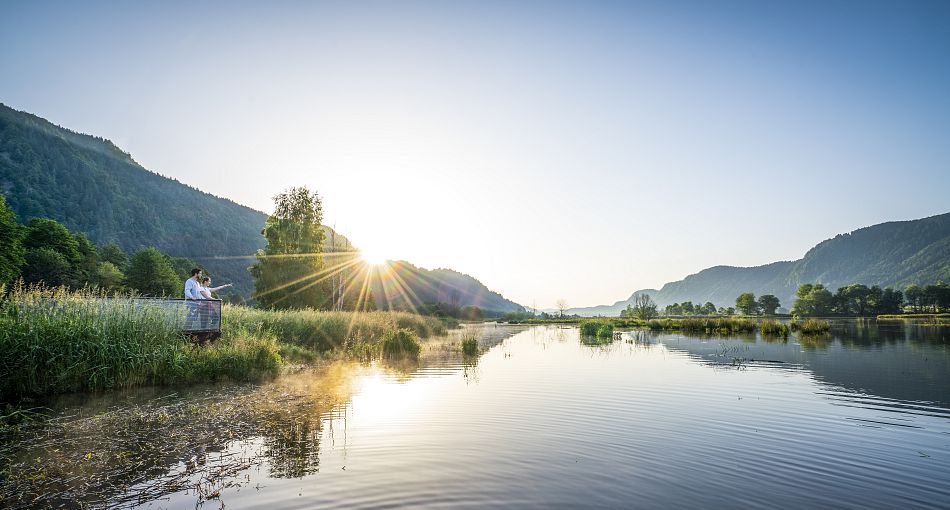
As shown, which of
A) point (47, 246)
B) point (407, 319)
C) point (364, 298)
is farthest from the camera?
point (364, 298)

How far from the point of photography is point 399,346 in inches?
1083

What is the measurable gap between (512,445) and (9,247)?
65.8 meters

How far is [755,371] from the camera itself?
68.3ft

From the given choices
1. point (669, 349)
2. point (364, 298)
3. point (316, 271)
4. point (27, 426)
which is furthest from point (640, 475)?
point (364, 298)

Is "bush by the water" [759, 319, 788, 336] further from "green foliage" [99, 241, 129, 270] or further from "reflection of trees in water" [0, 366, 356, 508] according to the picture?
"green foliage" [99, 241, 129, 270]

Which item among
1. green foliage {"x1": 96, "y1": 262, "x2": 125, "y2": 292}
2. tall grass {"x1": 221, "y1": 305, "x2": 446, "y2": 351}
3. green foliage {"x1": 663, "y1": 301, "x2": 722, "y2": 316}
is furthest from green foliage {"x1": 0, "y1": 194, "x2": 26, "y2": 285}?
green foliage {"x1": 663, "y1": 301, "x2": 722, "y2": 316}

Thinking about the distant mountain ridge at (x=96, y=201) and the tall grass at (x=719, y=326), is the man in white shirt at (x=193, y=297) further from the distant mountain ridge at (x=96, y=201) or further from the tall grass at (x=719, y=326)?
the distant mountain ridge at (x=96, y=201)

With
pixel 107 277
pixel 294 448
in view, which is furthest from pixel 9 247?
pixel 294 448

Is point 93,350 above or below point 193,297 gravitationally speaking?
below

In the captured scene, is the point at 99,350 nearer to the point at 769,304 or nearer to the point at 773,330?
the point at 773,330

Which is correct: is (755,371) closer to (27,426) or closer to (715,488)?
(715,488)

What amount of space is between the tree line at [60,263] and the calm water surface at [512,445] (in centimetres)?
4253

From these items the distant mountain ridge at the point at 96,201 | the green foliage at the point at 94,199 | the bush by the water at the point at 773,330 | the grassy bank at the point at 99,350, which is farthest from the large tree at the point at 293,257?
the green foliage at the point at 94,199

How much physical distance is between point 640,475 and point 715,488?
3.47 feet
